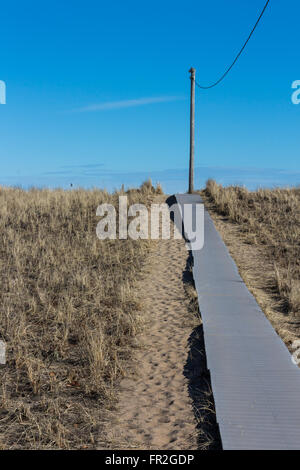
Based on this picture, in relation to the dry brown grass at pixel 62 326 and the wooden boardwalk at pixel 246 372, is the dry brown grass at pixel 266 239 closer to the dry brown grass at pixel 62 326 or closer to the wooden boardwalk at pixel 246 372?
the wooden boardwalk at pixel 246 372

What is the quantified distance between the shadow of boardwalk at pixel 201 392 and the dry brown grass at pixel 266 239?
1688mm

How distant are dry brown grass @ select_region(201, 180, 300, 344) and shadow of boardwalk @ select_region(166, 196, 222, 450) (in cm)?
169

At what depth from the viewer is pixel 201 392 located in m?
6.37

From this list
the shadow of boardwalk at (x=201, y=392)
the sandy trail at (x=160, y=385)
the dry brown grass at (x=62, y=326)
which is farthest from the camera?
the dry brown grass at (x=62, y=326)

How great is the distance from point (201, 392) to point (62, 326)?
11.6 ft

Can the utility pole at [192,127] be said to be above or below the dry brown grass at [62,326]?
above

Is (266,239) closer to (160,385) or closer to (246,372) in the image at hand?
(246,372)

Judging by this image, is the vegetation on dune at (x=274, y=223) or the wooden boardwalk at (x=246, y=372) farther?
the vegetation on dune at (x=274, y=223)

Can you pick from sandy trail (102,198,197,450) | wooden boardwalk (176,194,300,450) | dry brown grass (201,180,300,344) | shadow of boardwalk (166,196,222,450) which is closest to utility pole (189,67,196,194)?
dry brown grass (201,180,300,344)

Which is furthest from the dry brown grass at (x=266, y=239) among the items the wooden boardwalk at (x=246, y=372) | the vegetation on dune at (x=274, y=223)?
the wooden boardwalk at (x=246, y=372)

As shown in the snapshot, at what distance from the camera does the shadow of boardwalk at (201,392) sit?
17.4 feet

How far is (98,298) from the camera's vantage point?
9969 mm

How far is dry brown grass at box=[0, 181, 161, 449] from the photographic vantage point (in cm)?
583
